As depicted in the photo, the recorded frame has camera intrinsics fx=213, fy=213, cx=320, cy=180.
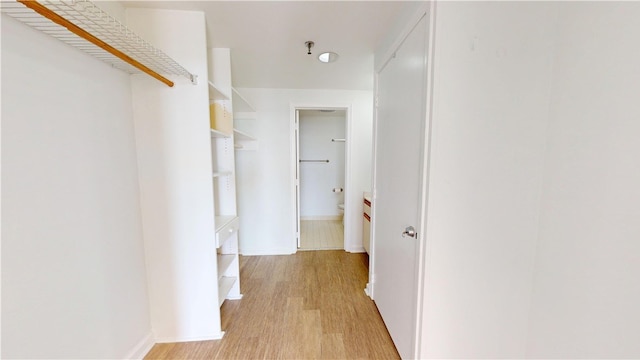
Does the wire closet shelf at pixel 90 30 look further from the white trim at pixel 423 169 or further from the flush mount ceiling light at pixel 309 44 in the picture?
the white trim at pixel 423 169

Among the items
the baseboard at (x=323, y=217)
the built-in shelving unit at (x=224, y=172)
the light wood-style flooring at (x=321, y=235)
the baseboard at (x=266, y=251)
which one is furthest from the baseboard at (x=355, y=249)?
the baseboard at (x=323, y=217)

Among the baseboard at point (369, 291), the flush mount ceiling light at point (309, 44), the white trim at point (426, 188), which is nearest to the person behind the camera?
the white trim at point (426, 188)

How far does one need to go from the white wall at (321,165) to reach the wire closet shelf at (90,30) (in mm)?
3289

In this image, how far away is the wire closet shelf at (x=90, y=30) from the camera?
746mm

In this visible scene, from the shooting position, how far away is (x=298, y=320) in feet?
5.75

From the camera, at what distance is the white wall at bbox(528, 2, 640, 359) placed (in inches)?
30.4

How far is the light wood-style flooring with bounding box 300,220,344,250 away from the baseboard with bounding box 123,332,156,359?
1963mm

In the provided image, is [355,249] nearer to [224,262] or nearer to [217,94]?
[224,262]

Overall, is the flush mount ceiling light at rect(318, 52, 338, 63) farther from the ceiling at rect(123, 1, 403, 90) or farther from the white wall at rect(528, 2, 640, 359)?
the white wall at rect(528, 2, 640, 359)

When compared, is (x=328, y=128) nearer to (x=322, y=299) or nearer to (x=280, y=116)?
(x=280, y=116)

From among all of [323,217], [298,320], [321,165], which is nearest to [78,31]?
[298,320]

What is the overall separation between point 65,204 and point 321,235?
3.18 metres

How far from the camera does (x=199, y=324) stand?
1.53m

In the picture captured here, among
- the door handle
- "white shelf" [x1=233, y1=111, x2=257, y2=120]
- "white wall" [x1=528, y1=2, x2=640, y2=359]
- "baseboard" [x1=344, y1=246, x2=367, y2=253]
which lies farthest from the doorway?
"white wall" [x1=528, y1=2, x2=640, y2=359]
